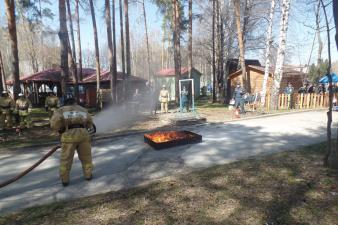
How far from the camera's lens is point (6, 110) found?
1271cm

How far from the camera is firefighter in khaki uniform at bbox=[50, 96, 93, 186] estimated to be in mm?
6051

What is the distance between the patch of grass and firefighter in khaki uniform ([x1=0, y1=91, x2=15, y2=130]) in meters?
9.06

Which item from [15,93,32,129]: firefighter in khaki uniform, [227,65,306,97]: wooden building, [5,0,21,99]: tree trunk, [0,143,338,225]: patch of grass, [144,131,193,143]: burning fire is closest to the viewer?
[0,143,338,225]: patch of grass

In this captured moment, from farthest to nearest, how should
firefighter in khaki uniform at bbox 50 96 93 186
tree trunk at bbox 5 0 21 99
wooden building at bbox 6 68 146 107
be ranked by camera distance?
wooden building at bbox 6 68 146 107 → tree trunk at bbox 5 0 21 99 → firefighter in khaki uniform at bbox 50 96 93 186

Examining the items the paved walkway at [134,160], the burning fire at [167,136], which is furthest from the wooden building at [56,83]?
the burning fire at [167,136]

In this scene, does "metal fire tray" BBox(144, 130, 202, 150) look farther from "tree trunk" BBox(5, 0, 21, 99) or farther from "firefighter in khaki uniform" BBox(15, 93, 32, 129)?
"tree trunk" BBox(5, 0, 21, 99)

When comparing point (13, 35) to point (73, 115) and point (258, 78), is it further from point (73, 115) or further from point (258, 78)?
point (258, 78)

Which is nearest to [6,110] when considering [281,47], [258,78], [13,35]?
[13,35]

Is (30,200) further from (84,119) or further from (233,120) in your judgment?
(233,120)

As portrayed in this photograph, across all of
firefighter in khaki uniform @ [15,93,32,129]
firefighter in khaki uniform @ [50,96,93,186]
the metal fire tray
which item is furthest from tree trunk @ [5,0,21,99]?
firefighter in khaki uniform @ [50,96,93,186]

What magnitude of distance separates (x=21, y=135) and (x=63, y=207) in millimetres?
8033

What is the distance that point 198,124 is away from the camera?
13938 millimetres

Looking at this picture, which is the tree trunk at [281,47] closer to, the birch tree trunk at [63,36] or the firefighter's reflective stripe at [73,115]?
the birch tree trunk at [63,36]

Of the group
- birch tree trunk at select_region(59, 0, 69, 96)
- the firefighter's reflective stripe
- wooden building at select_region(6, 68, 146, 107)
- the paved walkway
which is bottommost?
the paved walkway
